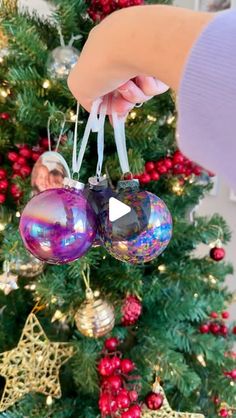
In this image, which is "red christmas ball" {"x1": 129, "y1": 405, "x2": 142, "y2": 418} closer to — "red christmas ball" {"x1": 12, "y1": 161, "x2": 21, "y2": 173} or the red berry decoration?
the red berry decoration

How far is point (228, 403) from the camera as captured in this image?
825 millimetres

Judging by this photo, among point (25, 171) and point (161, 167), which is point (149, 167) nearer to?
point (161, 167)

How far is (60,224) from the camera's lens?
41 cm

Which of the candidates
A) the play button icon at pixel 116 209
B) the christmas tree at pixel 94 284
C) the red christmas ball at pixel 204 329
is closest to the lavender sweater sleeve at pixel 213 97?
the play button icon at pixel 116 209

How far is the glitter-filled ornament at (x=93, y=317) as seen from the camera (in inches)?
27.2

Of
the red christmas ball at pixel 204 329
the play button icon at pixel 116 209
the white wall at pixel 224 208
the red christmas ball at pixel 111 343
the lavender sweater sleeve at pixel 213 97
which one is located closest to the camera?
the lavender sweater sleeve at pixel 213 97

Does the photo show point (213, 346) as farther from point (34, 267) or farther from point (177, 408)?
point (34, 267)

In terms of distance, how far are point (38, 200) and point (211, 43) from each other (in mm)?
234

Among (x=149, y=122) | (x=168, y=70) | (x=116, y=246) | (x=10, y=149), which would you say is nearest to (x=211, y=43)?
(x=168, y=70)

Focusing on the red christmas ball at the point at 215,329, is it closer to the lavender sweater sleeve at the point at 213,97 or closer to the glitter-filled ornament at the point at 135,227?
the glitter-filled ornament at the point at 135,227

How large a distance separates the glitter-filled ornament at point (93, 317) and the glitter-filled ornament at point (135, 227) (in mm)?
289

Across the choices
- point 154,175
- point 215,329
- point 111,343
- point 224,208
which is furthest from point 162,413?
point 224,208

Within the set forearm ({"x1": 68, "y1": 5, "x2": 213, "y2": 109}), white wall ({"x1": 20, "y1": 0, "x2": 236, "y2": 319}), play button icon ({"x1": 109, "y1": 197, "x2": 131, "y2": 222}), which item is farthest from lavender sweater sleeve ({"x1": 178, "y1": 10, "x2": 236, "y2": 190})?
white wall ({"x1": 20, "y1": 0, "x2": 236, "y2": 319})

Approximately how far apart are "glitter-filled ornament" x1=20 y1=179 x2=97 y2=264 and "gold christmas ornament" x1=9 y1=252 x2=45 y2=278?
0.89 ft
